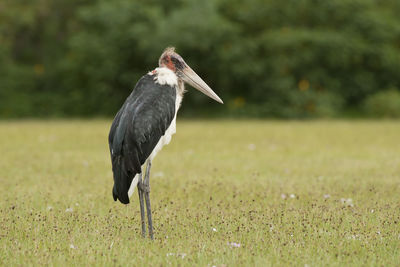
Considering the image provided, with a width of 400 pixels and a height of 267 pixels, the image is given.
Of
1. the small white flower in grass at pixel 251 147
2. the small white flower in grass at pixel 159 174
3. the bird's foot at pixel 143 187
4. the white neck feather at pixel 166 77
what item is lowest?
the small white flower in grass at pixel 159 174

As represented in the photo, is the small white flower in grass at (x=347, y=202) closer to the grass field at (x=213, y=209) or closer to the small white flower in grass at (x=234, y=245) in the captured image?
the grass field at (x=213, y=209)

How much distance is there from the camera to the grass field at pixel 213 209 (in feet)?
15.2

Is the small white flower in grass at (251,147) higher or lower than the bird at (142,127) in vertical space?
lower

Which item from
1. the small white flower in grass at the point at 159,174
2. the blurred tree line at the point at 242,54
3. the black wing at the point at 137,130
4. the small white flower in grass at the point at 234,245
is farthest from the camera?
the blurred tree line at the point at 242,54

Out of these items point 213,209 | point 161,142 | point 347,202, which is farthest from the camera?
point 347,202

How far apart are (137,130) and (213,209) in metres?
1.93

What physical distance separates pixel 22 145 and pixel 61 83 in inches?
795

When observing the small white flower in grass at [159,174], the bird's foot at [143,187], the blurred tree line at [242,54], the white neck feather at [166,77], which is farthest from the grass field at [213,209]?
the blurred tree line at [242,54]

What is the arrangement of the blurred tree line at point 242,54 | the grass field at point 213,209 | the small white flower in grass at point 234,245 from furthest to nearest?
the blurred tree line at point 242,54 → the small white flower in grass at point 234,245 → the grass field at point 213,209

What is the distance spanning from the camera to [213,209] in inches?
257

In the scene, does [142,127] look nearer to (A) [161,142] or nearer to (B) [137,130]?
(B) [137,130]

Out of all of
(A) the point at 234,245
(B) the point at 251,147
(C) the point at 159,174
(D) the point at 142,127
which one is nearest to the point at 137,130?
(D) the point at 142,127

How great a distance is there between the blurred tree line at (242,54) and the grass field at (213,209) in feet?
48.2

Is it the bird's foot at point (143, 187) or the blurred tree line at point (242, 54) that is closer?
the bird's foot at point (143, 187)
